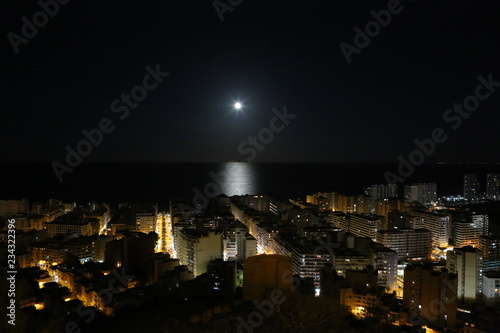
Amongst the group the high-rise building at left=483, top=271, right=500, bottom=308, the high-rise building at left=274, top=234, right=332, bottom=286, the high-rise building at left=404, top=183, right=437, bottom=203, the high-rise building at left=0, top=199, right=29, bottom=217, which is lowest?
the high-rise building at left=483, top=271, right=500, bottom=308

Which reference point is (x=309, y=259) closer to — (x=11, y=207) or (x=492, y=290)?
(x=492, y=290)

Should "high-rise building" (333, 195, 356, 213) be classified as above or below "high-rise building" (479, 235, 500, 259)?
above

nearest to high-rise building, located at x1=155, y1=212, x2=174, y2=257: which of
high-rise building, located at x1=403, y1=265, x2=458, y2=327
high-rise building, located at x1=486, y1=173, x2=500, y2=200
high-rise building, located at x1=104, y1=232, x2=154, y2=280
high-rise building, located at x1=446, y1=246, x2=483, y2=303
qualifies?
high-rise building, located at x1=104, y1=232, x2=154, y2=280

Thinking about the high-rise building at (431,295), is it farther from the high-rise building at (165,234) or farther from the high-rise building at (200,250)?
the high-rise building at (165,234)

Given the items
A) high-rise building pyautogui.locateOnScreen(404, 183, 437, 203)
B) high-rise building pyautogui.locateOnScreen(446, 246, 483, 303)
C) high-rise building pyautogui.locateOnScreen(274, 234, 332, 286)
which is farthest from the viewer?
high-rise building pyautogui.locateOnScreen(404, 183, 437, 203)

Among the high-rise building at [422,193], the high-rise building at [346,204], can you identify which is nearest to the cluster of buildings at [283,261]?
the high-rise building at [346,204]

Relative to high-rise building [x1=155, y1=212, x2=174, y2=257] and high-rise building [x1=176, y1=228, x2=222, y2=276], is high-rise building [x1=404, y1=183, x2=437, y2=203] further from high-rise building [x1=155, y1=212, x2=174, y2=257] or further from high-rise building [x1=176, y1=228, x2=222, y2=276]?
high-rise building [x1=176, y1=228, x2=222, y2=276]

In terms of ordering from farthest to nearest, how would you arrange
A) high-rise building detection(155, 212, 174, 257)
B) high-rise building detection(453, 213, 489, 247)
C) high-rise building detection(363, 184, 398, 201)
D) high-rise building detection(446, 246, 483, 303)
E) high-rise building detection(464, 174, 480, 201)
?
1. high-rise building detection(464, 174, 480, 201)
2. high-rise building detection(363, 184, 398, 201)
3. high-rise building detection(453, 213, 489, 247)
4. high-rise building detection(155, 212, 174, 257)
5. high-rise building detection(446, 246, 483, 303)

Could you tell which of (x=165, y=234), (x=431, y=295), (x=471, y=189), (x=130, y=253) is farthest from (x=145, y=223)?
(x=471, y=189)
